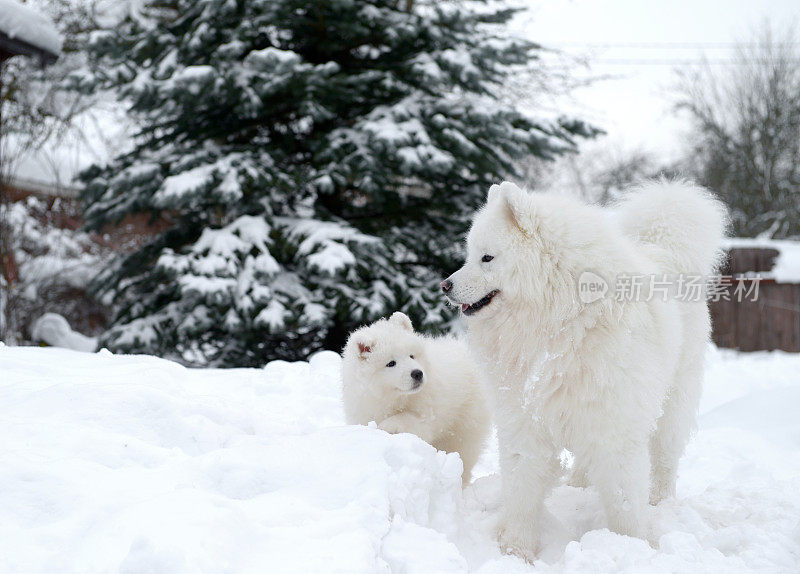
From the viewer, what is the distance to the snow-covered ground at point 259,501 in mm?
2098

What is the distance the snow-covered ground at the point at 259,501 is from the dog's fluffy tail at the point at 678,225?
4.72ft

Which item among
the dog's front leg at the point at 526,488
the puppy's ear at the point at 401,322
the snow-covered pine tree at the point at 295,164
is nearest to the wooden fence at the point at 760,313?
the snow-covered pine tree at the point at 295,164

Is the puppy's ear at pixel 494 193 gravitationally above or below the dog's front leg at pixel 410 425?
above

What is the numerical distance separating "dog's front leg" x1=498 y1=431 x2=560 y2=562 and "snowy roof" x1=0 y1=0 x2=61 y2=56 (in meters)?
7.27

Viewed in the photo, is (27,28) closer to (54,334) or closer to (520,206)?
(54,334)

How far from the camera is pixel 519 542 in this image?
2.97 meters

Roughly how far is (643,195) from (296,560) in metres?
3.10

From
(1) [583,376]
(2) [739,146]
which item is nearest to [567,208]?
(1) [583,376]

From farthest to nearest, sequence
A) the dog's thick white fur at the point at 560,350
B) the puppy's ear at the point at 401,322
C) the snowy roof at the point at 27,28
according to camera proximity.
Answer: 1. the snowy roof at the point at 27,28
2. the puppy's ear at the point at 401,322
3. the dog's thick white fur at the point at 560,350

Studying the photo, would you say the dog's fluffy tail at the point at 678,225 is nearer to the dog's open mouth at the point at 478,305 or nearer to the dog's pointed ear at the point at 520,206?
the dog's pointed ear at the point at 520,206

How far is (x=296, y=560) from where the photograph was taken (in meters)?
2.13

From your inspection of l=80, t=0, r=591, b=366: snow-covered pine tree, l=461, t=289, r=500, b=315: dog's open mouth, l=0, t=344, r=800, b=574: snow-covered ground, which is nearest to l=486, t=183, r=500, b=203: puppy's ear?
l=461, t=289, r=500, b=315: dog's open mouth

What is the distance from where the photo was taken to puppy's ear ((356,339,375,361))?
4199 millimetres

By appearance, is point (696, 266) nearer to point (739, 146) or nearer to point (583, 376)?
point (583, 376)
